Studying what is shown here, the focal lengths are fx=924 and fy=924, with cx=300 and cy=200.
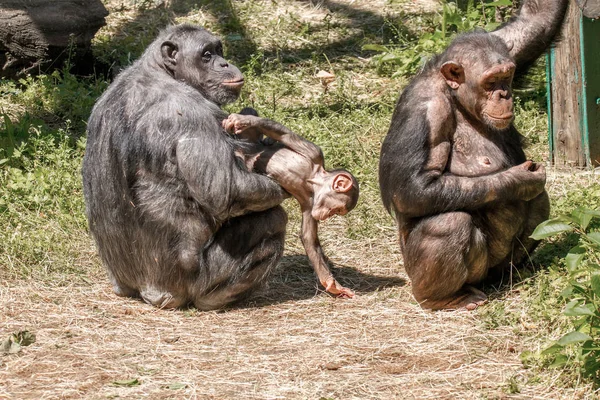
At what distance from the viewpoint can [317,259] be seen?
22.2 feet

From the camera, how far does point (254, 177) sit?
646 centimetres

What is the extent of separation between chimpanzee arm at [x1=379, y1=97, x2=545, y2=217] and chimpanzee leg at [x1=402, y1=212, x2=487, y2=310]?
0.38 feet

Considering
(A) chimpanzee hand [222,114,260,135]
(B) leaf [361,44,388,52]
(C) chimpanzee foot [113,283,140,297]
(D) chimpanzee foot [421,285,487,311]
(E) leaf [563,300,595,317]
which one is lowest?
(C) chimpanzee foot [113,283,140,297]

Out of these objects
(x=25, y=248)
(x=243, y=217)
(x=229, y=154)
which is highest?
(x=229, y=154)

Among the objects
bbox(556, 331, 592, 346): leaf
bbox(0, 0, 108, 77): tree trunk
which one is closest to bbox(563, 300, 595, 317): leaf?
bbox(556, 331, 592, 346): leaf

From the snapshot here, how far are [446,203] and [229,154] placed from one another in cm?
151

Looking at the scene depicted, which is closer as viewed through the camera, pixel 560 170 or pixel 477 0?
pixel 560 170

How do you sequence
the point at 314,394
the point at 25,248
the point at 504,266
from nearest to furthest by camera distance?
the point at 314,394
the point at 504,266
the point at 25,248

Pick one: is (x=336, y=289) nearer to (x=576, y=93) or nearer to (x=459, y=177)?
(x=459, y=177)

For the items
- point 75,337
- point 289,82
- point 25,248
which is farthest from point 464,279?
point 289,82

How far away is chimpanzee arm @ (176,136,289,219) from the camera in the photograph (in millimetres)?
6250

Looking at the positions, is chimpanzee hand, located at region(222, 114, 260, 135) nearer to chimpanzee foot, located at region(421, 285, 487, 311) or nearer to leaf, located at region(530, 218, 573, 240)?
chimpanzee foot, located at region(421, 285, 487, 311)

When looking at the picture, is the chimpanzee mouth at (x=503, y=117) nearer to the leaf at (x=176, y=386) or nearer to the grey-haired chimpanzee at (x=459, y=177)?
the grey-haired chimpanzee at (x=459, y=177)

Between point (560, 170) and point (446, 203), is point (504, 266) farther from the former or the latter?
point (560, 170)
